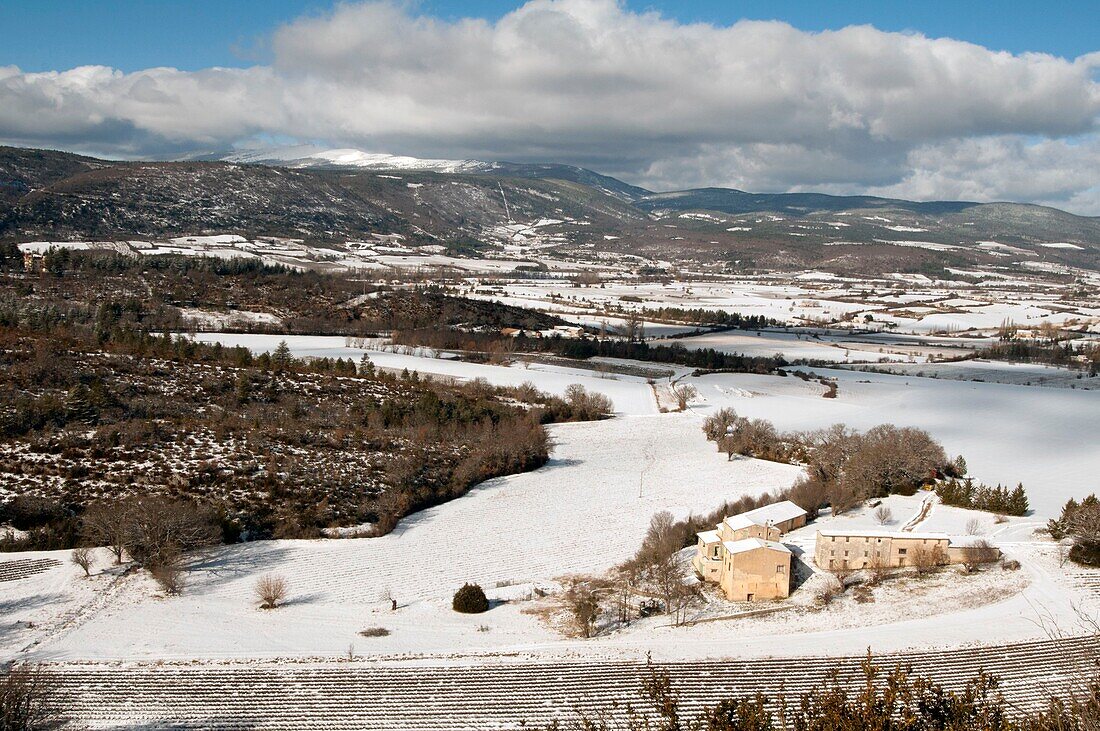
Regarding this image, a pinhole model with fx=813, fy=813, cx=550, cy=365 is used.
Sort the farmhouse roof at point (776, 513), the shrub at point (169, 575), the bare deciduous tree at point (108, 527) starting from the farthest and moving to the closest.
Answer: the farmhouse roof at point (776, 513)
the bare deciduous tree at point (108, 527)
the shrub at point (169, 575)

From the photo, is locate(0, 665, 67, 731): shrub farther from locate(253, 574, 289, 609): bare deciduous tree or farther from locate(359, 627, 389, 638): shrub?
locate(359, 627, 389, 638): shrub

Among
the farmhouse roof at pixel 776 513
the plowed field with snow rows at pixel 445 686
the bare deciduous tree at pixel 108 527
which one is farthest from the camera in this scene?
the farmhouse roof at pixel 776 513

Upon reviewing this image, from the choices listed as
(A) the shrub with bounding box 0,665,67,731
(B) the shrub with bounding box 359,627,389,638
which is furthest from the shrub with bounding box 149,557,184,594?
(B) the shrub with bounding box 359,627,389,638

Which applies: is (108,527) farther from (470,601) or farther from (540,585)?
(540,585)

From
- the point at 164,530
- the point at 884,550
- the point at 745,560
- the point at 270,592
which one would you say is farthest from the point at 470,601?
the point at 884,550

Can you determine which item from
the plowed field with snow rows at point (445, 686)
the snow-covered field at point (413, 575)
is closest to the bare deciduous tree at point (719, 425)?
the snow-covered field at point (413, 575)

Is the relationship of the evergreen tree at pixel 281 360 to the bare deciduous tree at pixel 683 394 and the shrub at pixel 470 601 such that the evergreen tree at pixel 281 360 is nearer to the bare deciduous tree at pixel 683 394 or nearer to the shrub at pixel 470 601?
the bare deciduous tree at pixel 683 394

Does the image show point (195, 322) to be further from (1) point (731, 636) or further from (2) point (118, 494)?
(1) point (731, 636)
